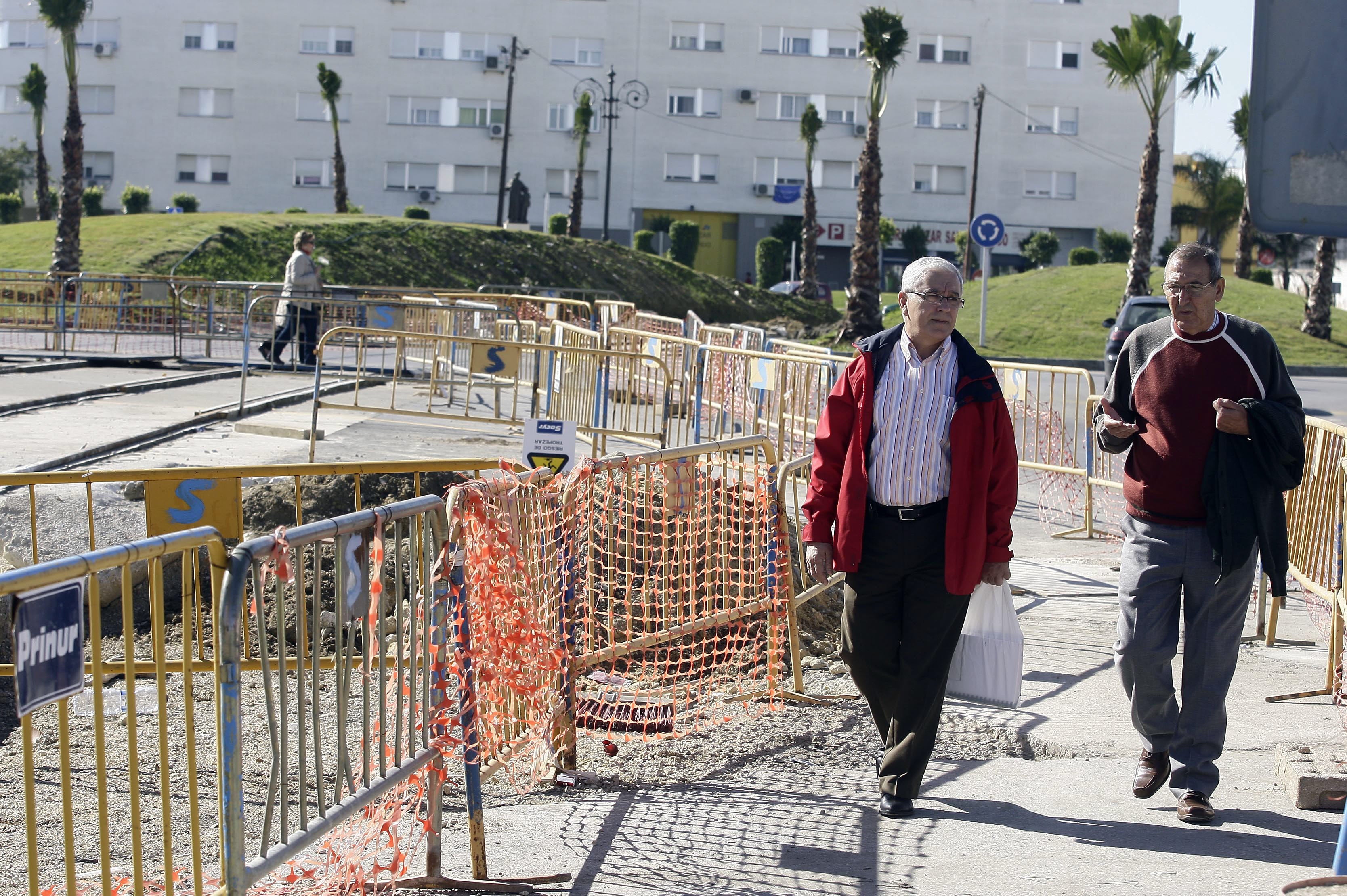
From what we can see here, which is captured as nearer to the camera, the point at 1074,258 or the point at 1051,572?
the point at 1051,572

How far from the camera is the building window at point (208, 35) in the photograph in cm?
6238

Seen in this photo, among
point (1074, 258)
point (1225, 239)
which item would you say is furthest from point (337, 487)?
point (1225, 239)

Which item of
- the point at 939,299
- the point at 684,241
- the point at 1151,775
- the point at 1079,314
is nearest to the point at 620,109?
→ the point at 684,241

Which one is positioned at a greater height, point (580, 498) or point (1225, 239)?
point (1225, 239)

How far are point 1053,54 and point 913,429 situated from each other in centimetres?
6587

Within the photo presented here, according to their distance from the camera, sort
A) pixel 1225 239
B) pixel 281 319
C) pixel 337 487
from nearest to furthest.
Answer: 1. pixel 337 487
2. pixel 281 319
3. pixel 1225 239

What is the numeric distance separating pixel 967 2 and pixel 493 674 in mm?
65921

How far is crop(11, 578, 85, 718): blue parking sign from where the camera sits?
268 centimetres

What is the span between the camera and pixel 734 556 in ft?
21.9

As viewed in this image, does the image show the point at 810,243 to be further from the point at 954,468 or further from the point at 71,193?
the point at 954,468

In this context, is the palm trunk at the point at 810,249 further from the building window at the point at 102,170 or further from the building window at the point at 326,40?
the building window at the point at 102,170

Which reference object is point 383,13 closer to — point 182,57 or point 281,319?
point 182,57

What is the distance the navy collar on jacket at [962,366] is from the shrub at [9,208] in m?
57.9

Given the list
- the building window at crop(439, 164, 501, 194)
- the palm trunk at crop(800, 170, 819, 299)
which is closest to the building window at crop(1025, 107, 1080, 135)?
the palm trunk at crop(800, 170, 819, 299)
